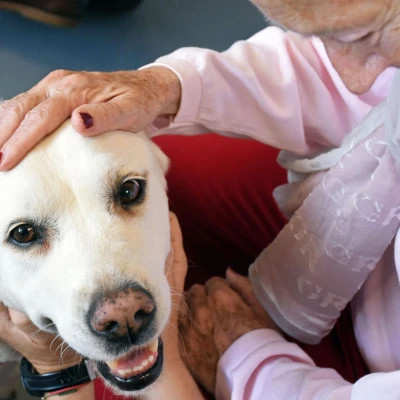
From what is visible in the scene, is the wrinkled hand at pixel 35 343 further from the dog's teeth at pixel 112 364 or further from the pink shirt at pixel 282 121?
the pink shirt at pixel 282 121

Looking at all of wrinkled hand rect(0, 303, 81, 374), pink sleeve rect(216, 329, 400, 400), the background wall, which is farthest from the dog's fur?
the background wall

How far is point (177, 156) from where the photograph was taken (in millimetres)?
1387

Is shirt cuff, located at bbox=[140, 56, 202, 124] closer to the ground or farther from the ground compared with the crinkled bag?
farther from the ground

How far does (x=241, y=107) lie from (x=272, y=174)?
380mm

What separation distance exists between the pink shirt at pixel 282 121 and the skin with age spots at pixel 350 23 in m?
0.43

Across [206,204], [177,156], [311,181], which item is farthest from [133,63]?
[311,181]

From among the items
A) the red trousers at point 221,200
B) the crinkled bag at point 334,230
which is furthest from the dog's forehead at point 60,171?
the red trousers at point 221,200

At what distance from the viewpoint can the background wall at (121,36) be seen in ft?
7.11

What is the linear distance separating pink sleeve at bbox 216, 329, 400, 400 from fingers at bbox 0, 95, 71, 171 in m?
0.55

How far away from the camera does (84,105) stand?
31.6 inches

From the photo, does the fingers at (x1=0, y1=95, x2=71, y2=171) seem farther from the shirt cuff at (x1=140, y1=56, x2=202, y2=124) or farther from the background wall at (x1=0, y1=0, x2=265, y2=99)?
the background wall at (x1=0, y1=0, x2=265, y2=99)

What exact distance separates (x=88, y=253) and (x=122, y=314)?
112 millimetres

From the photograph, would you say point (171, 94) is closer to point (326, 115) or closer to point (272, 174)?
point (326, 115)

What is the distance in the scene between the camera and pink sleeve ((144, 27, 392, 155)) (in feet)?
3.37
